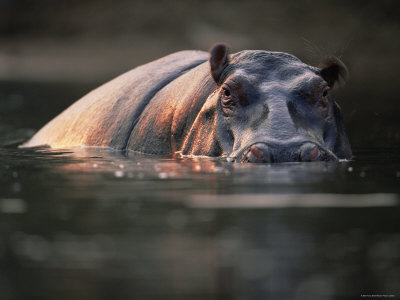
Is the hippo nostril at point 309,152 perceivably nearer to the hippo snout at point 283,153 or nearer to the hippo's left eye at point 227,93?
the hippo snout at point 283,153

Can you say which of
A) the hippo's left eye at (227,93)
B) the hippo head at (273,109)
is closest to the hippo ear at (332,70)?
the hippo head at (273,109)

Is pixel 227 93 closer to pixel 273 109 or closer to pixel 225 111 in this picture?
pixel 225 111

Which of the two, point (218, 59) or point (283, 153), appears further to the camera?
point (218, 59)

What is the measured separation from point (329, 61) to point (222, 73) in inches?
41.7

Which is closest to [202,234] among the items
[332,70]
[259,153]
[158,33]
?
[259,153]

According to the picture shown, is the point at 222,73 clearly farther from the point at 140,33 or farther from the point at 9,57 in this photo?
the point at 9,57

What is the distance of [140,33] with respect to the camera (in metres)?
34.7

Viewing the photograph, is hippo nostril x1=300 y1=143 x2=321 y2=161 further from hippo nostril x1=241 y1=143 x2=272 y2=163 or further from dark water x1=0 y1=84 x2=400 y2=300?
hippo nostril x1=241 y1=143 x2=272 y2=163

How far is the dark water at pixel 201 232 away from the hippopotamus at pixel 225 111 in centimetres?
36

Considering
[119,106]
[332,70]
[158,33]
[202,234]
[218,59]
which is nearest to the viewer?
[202,234]

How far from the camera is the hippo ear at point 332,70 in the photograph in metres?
9.13

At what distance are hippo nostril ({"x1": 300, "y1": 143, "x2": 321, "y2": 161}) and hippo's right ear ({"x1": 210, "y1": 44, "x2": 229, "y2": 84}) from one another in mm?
1700

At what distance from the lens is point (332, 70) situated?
926 cm

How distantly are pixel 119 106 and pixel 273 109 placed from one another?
9.51 feet
